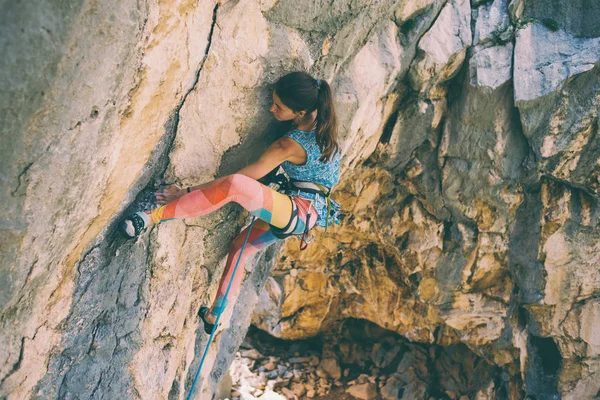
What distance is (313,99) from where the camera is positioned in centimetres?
322

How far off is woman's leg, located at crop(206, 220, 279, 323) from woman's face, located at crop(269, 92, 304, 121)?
94 centimetres

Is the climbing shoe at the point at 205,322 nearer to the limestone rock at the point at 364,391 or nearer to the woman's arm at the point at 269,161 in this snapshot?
the woman's arm at the point at 269,161

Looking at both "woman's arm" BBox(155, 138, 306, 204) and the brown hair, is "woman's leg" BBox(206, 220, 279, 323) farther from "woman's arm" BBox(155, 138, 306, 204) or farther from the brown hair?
the brown hair

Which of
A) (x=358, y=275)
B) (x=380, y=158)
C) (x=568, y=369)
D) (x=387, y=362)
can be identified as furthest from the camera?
(x=387, y=362)

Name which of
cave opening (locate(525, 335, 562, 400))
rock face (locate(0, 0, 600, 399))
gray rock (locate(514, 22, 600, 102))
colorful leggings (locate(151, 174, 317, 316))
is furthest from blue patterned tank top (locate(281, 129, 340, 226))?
cave opening (locate(525, 335, 562, 400))

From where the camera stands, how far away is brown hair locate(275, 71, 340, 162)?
3.18m

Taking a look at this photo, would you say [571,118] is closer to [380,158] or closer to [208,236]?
[380,158]

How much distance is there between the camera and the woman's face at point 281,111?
128 inches

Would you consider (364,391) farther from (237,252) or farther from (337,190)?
(237,252)

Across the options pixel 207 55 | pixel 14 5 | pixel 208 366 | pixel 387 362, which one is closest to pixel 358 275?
pixel 387 362

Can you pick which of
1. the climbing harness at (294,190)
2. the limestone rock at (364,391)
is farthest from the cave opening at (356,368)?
the climbing harness at (294,190)

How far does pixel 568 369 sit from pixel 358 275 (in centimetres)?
331

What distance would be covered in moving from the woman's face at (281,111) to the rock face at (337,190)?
0.17 meters

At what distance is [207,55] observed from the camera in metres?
2.97
